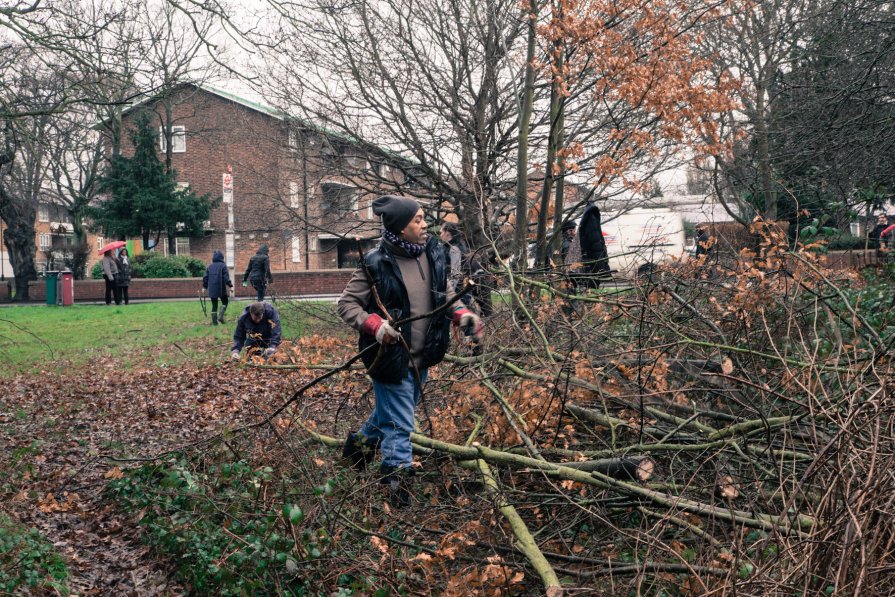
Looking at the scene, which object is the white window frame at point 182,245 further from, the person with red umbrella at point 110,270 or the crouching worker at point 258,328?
the crouching worker at point 258,328

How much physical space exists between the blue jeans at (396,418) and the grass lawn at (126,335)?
15.6 feet

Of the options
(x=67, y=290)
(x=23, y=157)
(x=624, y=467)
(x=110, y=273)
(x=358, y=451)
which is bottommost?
(x=358, y=451)

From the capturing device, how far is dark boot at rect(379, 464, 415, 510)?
4.73 m

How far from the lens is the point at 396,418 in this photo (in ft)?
16.2

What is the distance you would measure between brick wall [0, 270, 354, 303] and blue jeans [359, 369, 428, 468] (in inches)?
913

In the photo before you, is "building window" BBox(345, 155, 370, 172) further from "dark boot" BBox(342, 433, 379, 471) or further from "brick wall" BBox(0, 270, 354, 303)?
"brick wall" BBox(0, 270, 354, 303)

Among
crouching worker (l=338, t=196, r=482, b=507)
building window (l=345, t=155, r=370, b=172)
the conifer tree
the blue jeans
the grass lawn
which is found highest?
the conifer tree

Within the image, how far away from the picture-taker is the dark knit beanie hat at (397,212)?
4.92m

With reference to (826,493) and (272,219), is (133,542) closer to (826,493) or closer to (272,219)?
(826,493)

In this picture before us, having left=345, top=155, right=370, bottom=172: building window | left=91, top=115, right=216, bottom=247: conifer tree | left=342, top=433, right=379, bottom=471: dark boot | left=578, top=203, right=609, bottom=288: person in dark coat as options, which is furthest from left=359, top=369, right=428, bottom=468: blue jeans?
left=91, top=115, right=216, bottom=247: conifer tree

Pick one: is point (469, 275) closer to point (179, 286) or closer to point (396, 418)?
Result: point (396, 418)

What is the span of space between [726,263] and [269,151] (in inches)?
366

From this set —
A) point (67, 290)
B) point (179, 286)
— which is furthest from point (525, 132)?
point (179, 286)

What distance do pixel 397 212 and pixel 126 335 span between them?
1321 centimetres
